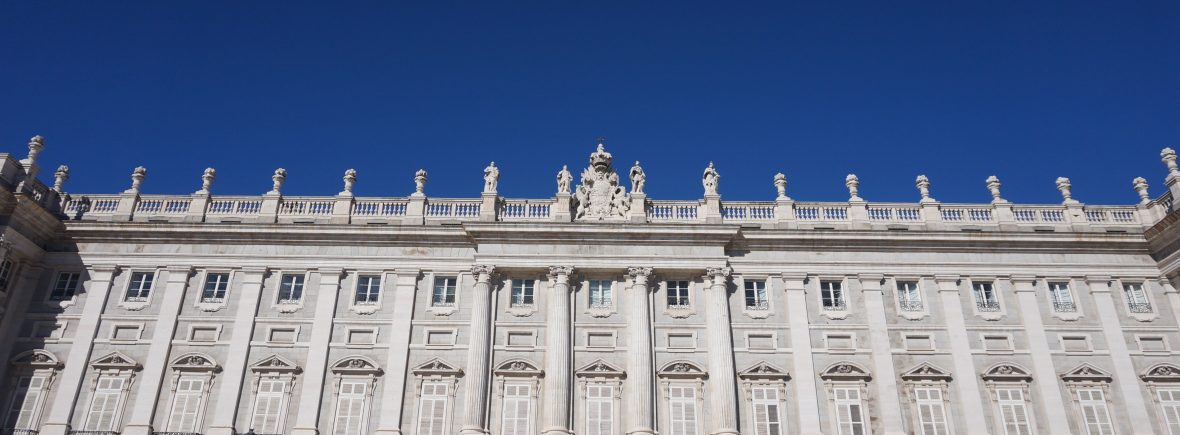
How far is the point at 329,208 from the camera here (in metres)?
35.6

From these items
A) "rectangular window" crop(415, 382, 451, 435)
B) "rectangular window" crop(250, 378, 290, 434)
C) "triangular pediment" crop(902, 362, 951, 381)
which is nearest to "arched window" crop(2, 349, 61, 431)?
"rectangular window" crop(250, 378, 290, 434)

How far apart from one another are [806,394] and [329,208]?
67.3 ft

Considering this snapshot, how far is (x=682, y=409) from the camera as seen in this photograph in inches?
1226

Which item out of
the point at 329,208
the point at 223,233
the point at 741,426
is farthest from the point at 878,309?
the point at 223,233

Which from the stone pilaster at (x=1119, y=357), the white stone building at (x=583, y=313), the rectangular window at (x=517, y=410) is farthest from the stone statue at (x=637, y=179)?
the stone pilaster at (x=1119, y=357)

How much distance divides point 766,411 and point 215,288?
857 inches

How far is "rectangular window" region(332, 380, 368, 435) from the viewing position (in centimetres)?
3077

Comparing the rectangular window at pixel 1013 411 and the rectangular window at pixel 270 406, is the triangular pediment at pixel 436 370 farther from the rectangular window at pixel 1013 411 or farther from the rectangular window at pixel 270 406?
the rectangular window at pixel 1013 411

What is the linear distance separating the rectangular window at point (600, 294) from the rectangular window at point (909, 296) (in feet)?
37.0

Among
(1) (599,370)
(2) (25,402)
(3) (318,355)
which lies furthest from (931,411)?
(2) (25,402)

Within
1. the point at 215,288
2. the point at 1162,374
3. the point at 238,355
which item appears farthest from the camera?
the point at 215,288

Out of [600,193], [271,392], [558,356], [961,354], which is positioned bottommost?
[271,392]

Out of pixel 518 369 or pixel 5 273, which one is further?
pixel 5 273

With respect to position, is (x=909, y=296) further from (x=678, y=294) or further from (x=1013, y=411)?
(x=678, y=294)
